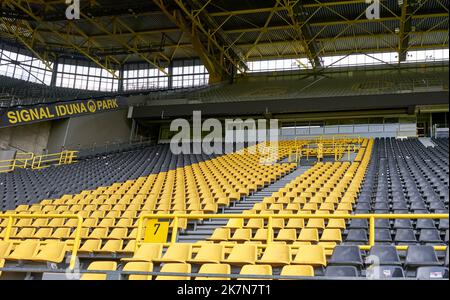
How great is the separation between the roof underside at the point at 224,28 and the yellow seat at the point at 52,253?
18086 millimetres

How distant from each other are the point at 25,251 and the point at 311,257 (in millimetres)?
4186

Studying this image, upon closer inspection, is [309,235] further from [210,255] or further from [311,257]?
[210,255]

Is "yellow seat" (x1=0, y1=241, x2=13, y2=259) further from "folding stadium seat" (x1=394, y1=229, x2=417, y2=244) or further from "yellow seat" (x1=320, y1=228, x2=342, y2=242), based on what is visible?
"folding stadium seat" (x1=394, y1=229, x2=417, y2=244)

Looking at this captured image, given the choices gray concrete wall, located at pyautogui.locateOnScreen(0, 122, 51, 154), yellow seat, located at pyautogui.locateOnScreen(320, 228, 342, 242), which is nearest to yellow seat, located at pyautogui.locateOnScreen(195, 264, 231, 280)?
yellow seat, located at pyautogui.locateOnScreen(320, 228, 342, 242)

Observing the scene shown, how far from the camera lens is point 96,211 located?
→ 11359 mm

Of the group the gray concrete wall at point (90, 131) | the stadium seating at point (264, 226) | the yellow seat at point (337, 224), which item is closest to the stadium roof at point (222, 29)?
the gray concrete wall at point (90, 131)

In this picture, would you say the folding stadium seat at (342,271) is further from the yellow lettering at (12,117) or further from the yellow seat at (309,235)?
the yellow lettering at (12,117)

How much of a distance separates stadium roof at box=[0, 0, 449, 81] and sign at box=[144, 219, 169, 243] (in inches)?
658

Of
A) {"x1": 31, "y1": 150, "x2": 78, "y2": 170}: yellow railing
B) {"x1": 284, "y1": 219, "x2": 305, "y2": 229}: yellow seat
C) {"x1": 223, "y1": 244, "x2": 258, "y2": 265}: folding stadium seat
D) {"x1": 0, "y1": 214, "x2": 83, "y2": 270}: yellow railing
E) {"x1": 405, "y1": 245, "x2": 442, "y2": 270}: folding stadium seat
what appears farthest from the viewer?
{"x1": 31, "y1": 150, "x2": 78, "y2": 170}: yellow railing

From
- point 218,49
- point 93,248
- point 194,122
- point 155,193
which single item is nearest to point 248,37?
point 218,49

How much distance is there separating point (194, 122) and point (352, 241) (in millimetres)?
22432

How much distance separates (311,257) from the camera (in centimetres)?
574

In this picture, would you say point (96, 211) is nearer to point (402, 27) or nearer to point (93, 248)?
point (93, 248)

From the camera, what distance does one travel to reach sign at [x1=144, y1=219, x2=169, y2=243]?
27.1ft
